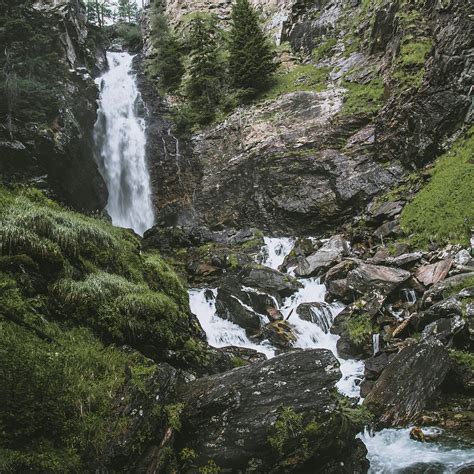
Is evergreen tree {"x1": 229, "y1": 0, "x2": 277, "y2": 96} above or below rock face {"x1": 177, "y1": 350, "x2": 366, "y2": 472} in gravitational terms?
above

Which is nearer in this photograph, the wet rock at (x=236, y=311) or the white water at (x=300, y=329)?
the white water at (x=300, y=329)

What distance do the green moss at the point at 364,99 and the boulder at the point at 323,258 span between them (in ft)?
30.0

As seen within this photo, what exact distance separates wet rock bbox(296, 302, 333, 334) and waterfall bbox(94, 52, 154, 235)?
1370cm

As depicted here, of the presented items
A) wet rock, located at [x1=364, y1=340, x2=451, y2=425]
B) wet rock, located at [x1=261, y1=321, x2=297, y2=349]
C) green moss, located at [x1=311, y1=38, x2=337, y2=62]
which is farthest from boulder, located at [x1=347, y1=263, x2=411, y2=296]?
green moss, located at [x1=311, y1=38, x2=337, y2=62]

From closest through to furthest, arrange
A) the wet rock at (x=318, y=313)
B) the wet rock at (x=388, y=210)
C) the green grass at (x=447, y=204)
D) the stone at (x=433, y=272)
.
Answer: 1. the stone at (x=433, y=272)
2. the wet rock at (x=318, y=313)
3. the green grass at (x=447, y=204)
4. the wet rock at (x=388, y=210)

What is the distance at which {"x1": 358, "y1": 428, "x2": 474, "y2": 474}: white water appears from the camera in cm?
685

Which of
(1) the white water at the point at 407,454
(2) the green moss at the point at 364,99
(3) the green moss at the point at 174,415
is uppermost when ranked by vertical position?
(2) the green moss at the point at 364,99

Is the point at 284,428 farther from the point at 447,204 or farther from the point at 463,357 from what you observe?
the point at 447,204

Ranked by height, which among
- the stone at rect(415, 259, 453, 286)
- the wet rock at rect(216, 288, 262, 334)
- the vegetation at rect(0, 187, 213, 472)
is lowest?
the stone at rect(415, 259, 453, 286)

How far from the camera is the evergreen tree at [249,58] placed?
28.3 m

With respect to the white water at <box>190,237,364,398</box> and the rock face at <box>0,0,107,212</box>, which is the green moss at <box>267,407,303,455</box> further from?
the rock face at <box>0,0,107,212</box>

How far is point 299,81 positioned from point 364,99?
19.4ft

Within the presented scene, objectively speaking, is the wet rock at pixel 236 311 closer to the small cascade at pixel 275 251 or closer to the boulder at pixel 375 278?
the boulder at pixel 375 278

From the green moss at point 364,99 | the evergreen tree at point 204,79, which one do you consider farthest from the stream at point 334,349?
the evergreen tree at point 204,79
